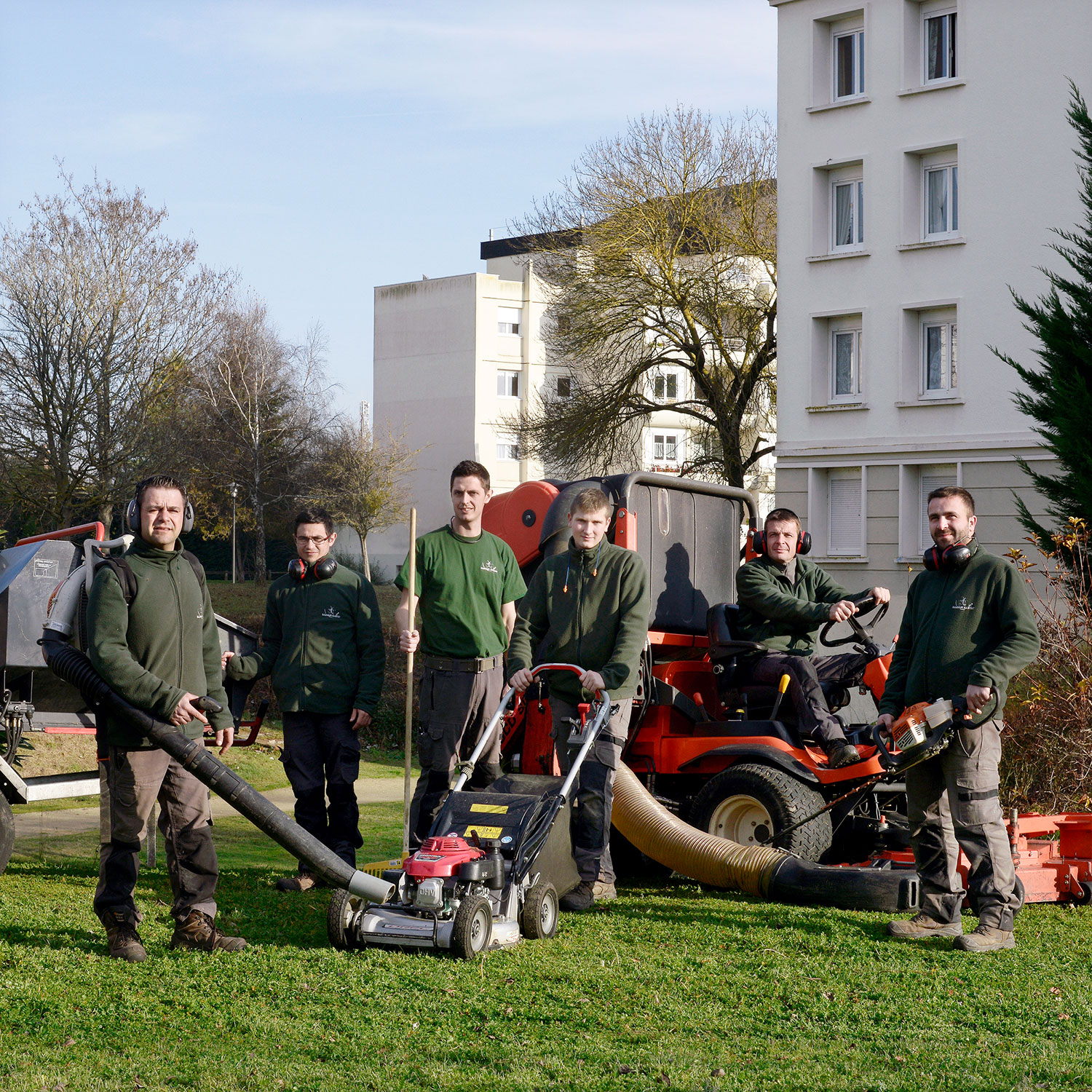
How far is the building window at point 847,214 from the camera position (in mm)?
29266

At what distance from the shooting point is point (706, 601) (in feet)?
32.0

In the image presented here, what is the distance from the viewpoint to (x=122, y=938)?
6.04 metres

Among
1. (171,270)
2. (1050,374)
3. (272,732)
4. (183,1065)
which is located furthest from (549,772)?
(171,270)

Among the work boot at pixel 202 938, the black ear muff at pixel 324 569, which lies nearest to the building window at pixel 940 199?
the black ear muff at pixel 324 569

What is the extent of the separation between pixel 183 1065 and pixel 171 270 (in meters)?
23.7

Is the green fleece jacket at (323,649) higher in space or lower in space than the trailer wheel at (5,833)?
higher

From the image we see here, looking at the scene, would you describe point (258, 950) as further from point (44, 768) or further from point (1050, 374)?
point (1050, 374)

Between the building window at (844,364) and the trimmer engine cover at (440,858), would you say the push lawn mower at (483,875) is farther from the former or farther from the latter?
the building window at (844,364)

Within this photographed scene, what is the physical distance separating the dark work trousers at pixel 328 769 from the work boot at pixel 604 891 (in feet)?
4.73

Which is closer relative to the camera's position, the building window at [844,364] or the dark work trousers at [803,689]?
the dark work trousers at [803,689]

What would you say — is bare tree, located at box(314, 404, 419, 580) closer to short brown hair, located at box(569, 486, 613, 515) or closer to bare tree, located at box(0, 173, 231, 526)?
bare tree, located at box(0, 173, 231, 526)

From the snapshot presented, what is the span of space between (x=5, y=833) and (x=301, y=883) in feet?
5.12

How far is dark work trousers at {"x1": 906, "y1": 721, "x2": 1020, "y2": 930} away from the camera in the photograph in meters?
6.49

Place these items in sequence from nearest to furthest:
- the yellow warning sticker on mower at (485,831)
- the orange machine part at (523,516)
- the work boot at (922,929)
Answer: the yellow warning sticker on mower at (485,831), the work boot at (922,929), the orange machine part at (523,516)
